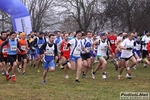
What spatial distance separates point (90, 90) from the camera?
10.6m

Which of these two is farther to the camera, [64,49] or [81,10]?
[81,10]

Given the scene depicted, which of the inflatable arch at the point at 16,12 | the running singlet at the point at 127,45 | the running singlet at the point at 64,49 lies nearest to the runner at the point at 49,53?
the running singlet at the point at 127,45

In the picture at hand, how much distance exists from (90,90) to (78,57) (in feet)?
6.06

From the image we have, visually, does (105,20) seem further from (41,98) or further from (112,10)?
(41,98)

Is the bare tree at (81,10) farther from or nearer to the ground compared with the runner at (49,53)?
farther from the ground

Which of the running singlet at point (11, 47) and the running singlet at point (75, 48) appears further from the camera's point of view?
the running singlet at point (11, 47)

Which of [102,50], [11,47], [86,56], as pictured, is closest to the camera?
[11,47]

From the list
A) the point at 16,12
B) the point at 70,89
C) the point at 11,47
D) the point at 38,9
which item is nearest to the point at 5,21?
the point at 38,9

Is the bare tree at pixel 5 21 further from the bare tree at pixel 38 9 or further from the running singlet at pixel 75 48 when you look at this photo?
the running singlet at pixel 75 48

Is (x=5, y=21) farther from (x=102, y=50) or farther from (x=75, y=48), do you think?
(x=75, y=48)

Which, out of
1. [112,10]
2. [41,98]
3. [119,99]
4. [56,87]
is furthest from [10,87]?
[112,10]

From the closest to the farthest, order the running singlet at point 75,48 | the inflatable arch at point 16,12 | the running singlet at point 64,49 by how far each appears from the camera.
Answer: the running singlet at point 75,48 → the running singlet at point 64,49 → the inflatable arch at point 16,12

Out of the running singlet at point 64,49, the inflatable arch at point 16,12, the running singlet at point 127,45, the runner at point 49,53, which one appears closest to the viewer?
the runner at point 49,53

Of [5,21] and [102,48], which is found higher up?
[5,21]
